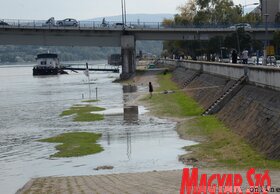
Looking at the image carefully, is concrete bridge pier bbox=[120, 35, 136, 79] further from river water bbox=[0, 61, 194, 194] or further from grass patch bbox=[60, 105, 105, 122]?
river water bbox=[0, 61, 194, 194]

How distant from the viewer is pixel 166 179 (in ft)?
Result: 64.5

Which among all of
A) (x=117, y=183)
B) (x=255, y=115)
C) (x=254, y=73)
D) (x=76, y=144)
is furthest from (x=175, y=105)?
(x=117, y=183)

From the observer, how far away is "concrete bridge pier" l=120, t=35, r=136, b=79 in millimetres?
110750

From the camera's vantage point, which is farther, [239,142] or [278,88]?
[278,88]

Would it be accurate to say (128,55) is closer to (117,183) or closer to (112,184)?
(117,183)

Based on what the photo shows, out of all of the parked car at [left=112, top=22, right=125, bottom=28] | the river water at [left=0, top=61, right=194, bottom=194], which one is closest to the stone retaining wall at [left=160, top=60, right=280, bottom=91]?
the river water at [left=0, top=61, right=194, bottom=194]

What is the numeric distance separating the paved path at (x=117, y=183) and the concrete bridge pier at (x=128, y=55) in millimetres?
88909

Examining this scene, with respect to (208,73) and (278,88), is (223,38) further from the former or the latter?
(278,88)

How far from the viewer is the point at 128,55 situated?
11231 centimetres

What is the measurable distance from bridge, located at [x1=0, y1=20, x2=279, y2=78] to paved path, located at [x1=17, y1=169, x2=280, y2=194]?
8331 centimetres

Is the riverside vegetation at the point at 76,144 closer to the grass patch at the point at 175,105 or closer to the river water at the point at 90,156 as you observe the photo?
the river water at the point at 90,156

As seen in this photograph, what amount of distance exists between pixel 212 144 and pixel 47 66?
144491 millimetres

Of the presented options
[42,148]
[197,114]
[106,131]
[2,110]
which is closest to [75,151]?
[42,148]

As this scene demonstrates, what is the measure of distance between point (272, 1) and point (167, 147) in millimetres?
127483
